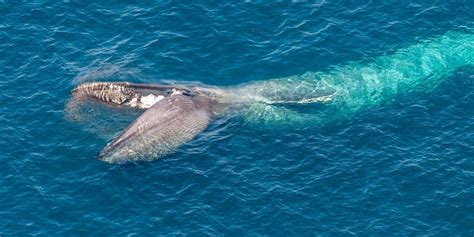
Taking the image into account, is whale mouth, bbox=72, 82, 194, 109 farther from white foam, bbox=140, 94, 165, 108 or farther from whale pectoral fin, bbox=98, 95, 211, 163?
whale pectoral fin, bbox=98, 95, 211, 163

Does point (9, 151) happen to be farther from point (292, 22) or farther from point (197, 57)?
point (292, 22)

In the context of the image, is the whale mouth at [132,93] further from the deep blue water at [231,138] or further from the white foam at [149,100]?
the deep blue water at [231,138]

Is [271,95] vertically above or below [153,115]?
above

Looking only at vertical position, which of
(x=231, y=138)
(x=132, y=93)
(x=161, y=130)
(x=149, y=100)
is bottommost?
(x=161, y=130)

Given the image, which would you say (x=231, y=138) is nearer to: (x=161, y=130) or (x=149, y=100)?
(x=161, y=130)

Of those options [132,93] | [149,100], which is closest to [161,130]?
[149,100]

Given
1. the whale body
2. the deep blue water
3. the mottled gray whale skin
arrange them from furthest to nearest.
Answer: the whale body, the mottled gray whale skin, the deep blue water

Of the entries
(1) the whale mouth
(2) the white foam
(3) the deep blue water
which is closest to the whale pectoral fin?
(3) the deep blue water
